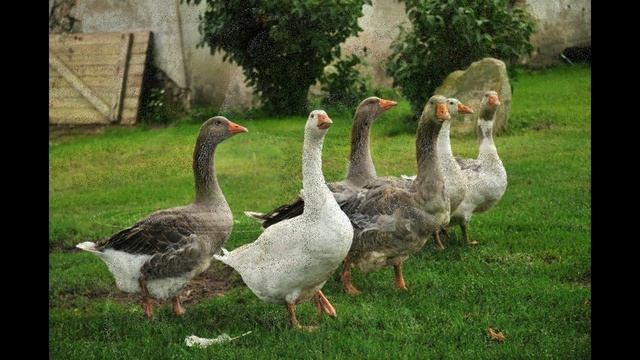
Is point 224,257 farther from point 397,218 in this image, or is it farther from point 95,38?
point 95,38

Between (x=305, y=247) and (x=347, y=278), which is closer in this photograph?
(x=305, y=247)

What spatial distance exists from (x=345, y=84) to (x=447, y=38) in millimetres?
433

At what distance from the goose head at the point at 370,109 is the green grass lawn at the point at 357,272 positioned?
0.06 meters

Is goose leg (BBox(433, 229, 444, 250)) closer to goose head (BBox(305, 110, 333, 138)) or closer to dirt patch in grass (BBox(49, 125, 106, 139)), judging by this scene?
goose head (BBox(305, 110, 333, 138))

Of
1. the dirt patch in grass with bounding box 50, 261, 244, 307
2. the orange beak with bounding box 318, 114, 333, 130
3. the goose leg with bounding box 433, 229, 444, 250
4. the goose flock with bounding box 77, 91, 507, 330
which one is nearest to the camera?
the orange beak with bounding box 318, 114, 333, 130

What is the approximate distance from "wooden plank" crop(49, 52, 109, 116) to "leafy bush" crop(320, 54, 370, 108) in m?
0.90

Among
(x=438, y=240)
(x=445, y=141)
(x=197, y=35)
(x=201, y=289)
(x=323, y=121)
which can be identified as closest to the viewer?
(x=323, y=121)

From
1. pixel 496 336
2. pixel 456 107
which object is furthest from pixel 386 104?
pixel 496 336

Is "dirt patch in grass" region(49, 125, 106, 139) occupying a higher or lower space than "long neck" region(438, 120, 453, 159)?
higher

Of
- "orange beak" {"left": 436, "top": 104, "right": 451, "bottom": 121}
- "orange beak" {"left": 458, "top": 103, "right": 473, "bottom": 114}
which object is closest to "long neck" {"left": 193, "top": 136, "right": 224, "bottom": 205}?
"orange beak" {"left": 436, "top": 104, "right": 451, "bottom": 121}

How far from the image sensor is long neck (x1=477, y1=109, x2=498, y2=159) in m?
4.25

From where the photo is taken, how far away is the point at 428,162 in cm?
446

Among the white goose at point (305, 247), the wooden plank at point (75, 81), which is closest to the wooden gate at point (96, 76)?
the wooden plank at point (75, 81)

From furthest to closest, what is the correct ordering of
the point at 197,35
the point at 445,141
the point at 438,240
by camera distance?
the point at 438,240, the point at 445,141, the point at 197,35
